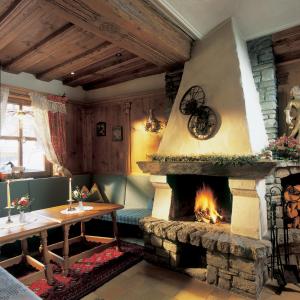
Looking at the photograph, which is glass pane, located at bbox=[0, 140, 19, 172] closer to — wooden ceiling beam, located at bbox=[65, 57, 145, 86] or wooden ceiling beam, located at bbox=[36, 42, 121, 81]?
wooden ceiling beam, located at bbox=[36, 42, 121, 81]

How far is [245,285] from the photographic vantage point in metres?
2.32

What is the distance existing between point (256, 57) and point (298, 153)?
1277 millimetres

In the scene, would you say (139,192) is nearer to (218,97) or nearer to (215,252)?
(215,252)

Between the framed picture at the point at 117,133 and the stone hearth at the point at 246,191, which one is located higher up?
the framed picture at the point at 117,133

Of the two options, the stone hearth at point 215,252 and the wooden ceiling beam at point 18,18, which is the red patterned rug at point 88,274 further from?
the wooden ceiling beam at point 18,18

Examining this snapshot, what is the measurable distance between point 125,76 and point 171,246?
2976mm

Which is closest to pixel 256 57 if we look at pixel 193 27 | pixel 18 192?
pixel 193 27

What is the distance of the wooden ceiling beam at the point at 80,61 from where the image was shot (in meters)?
3.26

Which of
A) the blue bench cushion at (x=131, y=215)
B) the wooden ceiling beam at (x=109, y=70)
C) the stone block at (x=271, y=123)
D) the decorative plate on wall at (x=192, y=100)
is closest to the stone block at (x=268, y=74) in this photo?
the stone block at (x=271, y=123)

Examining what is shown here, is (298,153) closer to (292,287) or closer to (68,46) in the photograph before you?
(292,287)

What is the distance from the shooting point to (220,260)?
247 cm

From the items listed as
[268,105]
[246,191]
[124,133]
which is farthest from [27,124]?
[268,105]

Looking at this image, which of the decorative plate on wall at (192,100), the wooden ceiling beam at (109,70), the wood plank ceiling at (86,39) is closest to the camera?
the wood plank ceiling at (86,39)

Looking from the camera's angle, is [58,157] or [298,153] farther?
[58,157]
